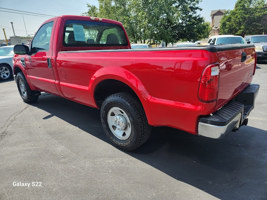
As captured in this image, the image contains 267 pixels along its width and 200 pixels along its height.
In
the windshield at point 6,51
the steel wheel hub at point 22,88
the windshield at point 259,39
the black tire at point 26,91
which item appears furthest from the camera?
the windshield at point 259,39

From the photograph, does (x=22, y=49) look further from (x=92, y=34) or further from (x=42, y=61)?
(x=92, y=34)

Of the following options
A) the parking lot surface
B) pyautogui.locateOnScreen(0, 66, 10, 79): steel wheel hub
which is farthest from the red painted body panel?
pyautogui.locateOnScreen(0, 66, 10, 79): steel wheel hub

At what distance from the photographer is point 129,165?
2.36m

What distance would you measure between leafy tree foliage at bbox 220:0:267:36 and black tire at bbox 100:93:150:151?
42628 mm

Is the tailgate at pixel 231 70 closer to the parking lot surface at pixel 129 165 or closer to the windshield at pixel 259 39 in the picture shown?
the parking lot surface at pixel 129 165

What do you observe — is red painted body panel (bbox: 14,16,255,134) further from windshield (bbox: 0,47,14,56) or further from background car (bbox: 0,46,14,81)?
windshield (bbox: 0,47,14,56)

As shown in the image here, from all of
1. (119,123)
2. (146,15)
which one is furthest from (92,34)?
(146,15)

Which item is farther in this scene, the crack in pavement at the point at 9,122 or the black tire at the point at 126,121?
the crack in pavement at the point at 9,122

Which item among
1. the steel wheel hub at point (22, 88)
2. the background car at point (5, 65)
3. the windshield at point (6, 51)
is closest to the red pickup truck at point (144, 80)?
the steel wheel hub at point (22, 88)

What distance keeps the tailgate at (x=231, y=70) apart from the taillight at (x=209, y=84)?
0.34 feet

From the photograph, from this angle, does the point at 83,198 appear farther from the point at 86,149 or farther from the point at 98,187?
the point at 86,149

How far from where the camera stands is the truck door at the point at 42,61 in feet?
11.4

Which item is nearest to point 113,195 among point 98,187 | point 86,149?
point 98,187

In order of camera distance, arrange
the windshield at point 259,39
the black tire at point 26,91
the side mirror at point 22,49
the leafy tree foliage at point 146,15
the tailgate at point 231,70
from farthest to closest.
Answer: the leafy tree foliage at point 146,15 < the windshield at point 259,39 < the black tire at point 26,91 < the side mirror at point 22,49 < the tailgate at point 231,70
